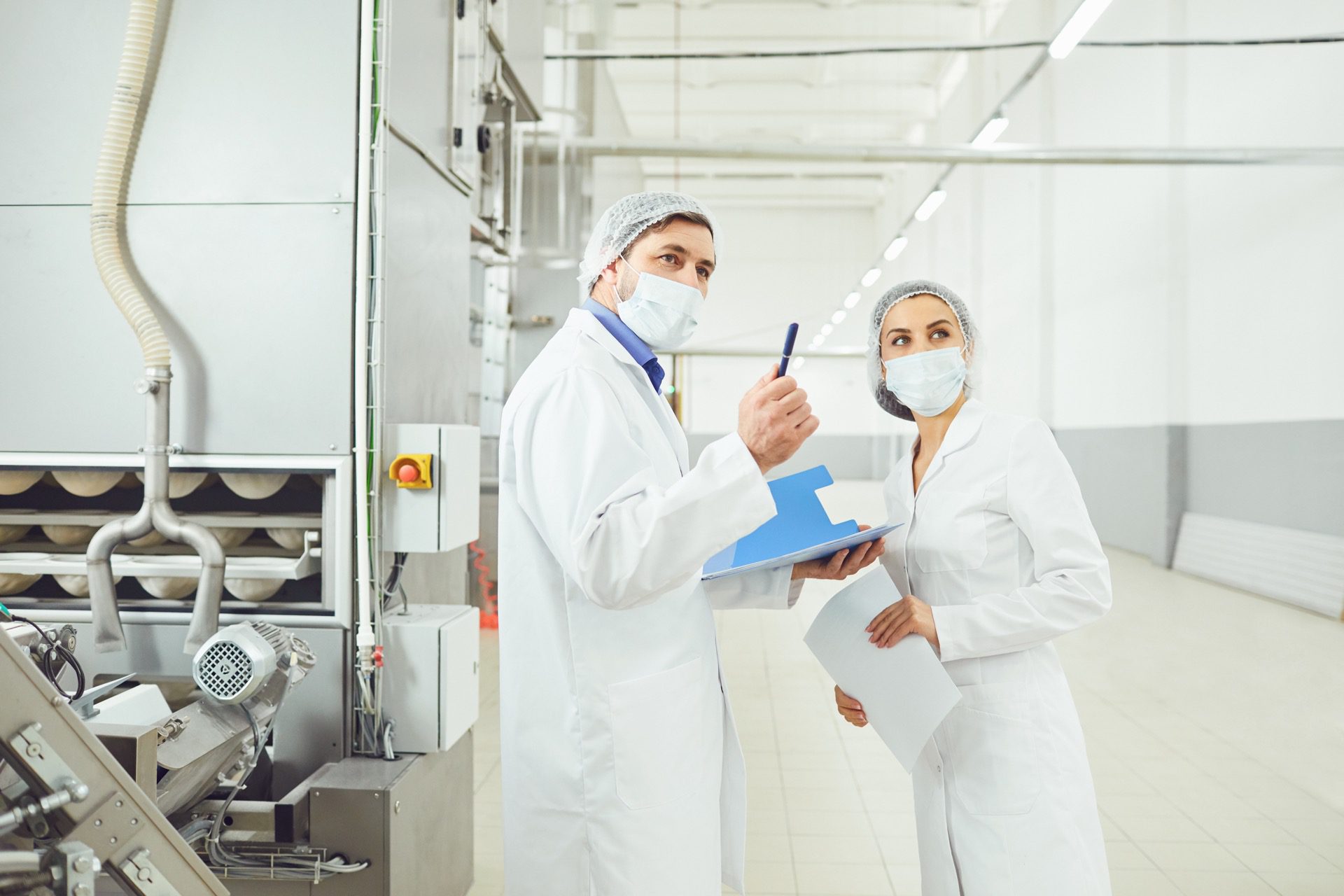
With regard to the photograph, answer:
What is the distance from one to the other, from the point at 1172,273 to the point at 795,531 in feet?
24.1

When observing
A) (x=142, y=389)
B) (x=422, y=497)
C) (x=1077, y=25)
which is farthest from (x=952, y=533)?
(x=1077, y=25)

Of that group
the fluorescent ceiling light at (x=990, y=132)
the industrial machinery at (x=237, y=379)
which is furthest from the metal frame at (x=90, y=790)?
the fluorescent ceiling light at (x=990, y=132)

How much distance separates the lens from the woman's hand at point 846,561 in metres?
1.55

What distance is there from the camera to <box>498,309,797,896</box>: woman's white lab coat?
1164 millimetres

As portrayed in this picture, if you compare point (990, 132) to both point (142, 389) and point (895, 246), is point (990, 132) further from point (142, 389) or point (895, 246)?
point (142, 389)

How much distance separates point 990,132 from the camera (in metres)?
6.78

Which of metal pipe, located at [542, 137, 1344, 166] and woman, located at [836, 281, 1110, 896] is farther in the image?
metal pipe, located at [542, 137, 1344, 166]

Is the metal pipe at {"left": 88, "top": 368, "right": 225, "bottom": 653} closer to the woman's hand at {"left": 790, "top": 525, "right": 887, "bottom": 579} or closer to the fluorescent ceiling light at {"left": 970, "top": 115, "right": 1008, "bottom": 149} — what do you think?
the woman's hand at {"left": 790, "top": 525, "right": 887, "bottom": 579}

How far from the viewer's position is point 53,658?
6.15 ft

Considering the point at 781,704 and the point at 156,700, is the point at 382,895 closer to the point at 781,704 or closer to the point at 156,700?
the point at 156,700

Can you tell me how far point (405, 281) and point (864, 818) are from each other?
246 centimetres

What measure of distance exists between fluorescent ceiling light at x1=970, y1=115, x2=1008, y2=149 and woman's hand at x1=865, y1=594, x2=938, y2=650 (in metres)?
6.11

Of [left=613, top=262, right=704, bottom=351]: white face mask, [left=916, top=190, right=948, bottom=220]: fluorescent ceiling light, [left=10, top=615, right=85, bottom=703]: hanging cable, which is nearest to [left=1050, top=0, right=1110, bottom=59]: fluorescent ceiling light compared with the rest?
[left=916, top=190, right=948, bottom=220]: fluorescent ceiling light

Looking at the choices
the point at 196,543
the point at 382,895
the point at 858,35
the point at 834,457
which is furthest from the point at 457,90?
the point at 834,457
